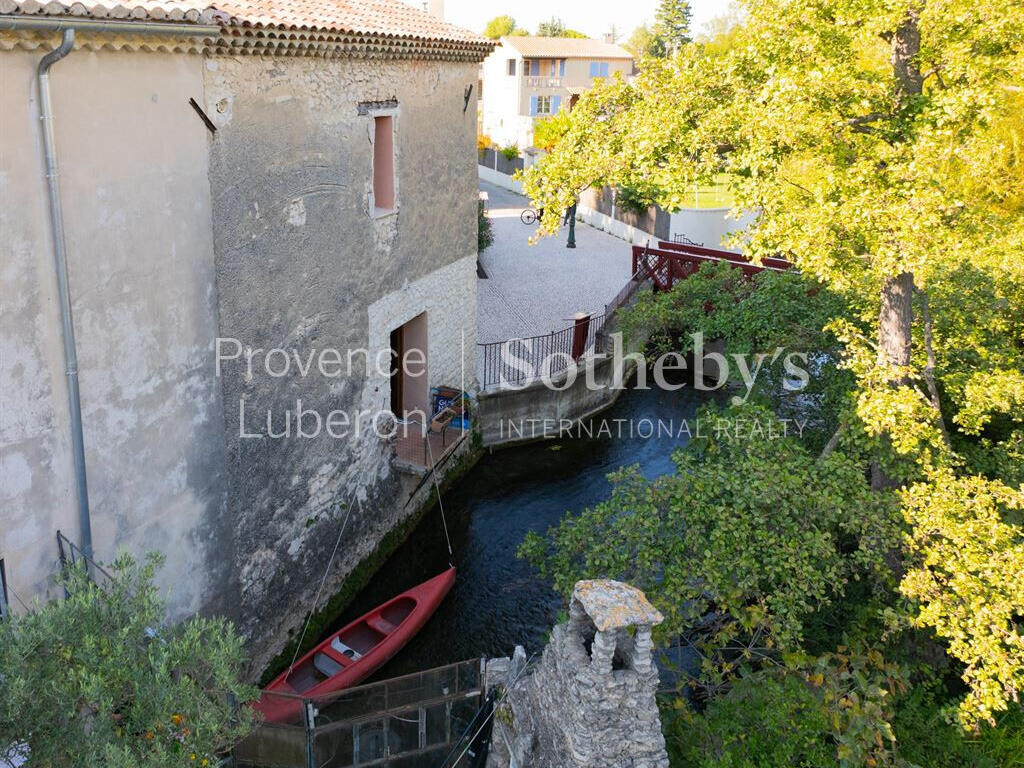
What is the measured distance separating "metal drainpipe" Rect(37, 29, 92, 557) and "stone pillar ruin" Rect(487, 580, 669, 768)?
4983mm

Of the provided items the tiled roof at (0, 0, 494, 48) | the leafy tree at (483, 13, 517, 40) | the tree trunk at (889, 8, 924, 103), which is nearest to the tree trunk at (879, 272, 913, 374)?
the tree trunk at (889, 8, 924, 103)

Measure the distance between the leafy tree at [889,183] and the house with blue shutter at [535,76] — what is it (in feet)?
148

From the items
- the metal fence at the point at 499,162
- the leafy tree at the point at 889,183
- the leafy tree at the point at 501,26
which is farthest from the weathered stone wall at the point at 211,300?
the leafy tree at the point at 501,26

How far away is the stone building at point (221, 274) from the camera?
8.38m

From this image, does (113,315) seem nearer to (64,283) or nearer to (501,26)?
(64,283)

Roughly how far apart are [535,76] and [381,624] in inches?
1930

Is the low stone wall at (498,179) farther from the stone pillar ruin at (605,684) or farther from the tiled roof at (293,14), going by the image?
the stone pillar ruin at (605,684)

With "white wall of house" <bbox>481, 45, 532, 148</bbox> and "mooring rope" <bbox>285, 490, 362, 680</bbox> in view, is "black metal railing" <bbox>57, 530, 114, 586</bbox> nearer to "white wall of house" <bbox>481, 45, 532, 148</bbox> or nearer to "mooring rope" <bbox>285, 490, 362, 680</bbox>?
"mooring rope" <bbox>285, 490, 362, 680</bbox>

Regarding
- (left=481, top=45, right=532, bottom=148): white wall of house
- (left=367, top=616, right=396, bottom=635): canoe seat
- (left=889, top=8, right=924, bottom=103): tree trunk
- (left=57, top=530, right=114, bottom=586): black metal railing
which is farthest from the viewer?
(left=481, top=45, right=532, bottom=148): white wall of house

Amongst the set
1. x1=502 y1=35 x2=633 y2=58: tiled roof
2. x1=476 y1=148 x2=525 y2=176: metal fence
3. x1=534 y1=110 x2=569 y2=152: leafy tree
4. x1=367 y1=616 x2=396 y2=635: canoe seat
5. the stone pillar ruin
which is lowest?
x1=367 y1=616 x2=396 y2=635: canoe seat

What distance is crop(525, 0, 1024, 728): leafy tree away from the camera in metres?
9.42

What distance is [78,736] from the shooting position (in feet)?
21.5

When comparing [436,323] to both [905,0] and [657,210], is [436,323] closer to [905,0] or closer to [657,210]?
[905,0]

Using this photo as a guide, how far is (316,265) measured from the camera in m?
12.6
